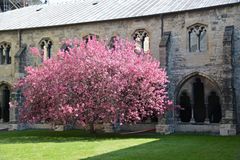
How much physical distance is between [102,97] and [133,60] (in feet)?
8.68

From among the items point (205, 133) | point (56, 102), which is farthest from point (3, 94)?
point (205, 133)

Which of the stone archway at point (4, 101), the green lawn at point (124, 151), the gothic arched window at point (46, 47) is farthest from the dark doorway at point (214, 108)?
the stone archway at point (4, 101)

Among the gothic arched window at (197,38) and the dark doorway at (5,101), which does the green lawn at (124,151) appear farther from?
the dark doorway at (5,101)

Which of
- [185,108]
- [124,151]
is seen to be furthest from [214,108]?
[124,151]

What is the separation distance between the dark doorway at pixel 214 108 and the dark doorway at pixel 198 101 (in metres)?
0.41

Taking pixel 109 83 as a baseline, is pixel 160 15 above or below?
above

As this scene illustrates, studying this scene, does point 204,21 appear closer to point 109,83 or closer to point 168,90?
point 168,90

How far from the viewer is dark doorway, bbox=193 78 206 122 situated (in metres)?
24.8

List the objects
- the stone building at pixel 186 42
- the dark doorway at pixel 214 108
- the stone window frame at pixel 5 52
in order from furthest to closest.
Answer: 1. the stone window frame at pixel 5 52
2. the dark doorway at pixel 214 108
3. the stone building at pixel 186 42

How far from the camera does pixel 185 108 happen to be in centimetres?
2534

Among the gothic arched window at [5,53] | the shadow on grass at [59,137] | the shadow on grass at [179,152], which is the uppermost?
the gothic arched window at [5,53]

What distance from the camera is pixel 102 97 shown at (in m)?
21.3

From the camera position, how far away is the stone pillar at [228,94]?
21.9 meters

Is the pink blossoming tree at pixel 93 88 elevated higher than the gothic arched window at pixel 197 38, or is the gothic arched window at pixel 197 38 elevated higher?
the gothic arched window at pixel 197 38
